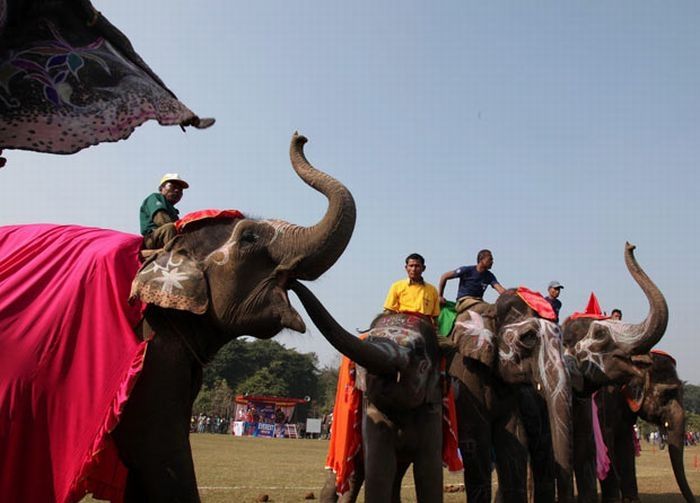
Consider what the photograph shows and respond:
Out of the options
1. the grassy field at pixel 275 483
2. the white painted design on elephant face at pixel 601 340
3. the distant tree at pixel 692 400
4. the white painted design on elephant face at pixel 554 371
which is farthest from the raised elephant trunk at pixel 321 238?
the distant tree at pixel 692 400

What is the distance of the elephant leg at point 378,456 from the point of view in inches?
241

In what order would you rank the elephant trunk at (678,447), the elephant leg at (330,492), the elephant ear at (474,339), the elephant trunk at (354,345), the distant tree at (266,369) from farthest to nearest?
the distant tree at (266,369) → the elephant trunk at (678,447) → the elephant ear at (474,339) → the elephant leg at (330,492) → the elephant trunk at (354,345)

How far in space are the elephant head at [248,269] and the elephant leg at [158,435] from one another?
301 millimetres

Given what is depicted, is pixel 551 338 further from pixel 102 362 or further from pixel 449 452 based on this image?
pixel 102 362

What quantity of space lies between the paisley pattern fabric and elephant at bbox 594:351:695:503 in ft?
32.9

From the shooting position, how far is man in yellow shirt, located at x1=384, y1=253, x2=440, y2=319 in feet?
23.9

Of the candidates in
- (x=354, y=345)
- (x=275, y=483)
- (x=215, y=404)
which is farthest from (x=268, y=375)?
(x=354, y=345)

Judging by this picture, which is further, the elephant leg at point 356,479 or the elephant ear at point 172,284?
the elephant leg at point 356,479

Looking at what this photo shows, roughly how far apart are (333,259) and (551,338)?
5.31 meters

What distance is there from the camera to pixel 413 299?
A: 7.31m

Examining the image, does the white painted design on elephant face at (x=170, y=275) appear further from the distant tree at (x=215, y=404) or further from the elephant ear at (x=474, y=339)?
the distant tree at (x=215, y=404)

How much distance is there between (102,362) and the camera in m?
3.51

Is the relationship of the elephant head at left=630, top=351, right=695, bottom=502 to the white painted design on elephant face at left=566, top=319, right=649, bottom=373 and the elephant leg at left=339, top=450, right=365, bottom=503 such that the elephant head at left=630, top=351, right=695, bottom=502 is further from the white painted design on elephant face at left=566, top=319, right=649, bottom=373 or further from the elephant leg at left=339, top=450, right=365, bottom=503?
the elephant leg at left=339, top=450, right=365, bottom=503

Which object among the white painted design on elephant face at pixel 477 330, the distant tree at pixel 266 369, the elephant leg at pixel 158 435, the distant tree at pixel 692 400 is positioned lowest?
the elephant leg at pixel 158 435
